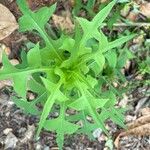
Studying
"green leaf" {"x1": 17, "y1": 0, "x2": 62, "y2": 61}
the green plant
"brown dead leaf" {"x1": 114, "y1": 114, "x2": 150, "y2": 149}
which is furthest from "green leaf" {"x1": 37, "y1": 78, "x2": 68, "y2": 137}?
"brown dead leaf" {"x1": 114, "y1": 114, "x2": 150, "y2": 149}

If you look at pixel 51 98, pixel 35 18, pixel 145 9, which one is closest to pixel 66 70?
pixel 51 98

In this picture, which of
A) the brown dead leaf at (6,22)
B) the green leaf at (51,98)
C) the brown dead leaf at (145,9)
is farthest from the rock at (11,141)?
the brown dead leaf at (145,9)

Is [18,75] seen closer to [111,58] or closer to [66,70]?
[66,70]

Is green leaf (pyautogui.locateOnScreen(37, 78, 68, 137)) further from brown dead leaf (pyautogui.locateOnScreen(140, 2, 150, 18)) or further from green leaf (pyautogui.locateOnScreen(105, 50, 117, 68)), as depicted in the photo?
brown dead leaf (pyautogui.locateOnScreen(140, 2, 150, 18))

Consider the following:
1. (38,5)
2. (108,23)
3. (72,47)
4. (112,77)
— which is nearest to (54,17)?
(38,5)

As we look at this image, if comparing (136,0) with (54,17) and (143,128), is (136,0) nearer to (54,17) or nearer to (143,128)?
(54,17)

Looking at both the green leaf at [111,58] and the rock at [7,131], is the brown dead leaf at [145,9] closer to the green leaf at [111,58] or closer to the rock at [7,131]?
the green leaf at [111,58]
